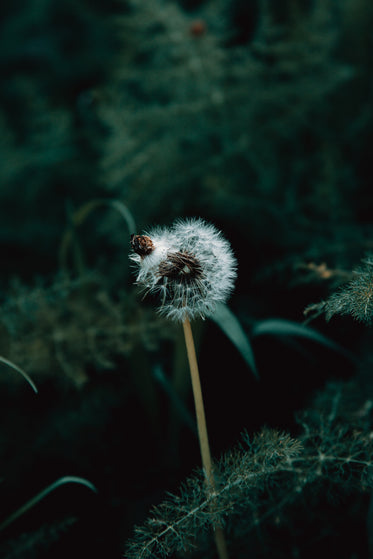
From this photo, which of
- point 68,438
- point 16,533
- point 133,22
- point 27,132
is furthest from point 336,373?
point 27,132

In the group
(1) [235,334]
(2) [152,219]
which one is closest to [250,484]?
(1) [235,334]

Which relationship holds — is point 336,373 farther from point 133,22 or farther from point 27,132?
point 27,132

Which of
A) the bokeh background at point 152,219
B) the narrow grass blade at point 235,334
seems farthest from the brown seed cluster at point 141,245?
the bokeh background at point 152,219

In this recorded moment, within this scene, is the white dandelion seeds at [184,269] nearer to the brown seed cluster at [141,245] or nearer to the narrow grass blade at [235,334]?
the brown seed cluster at [141,245]

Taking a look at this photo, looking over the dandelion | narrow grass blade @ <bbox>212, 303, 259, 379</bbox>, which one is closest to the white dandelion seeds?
the dandelion

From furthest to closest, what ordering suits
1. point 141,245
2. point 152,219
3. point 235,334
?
point 152,219
point 235,334
point 141,245

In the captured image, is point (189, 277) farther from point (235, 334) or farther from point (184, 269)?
point (235, 334)
